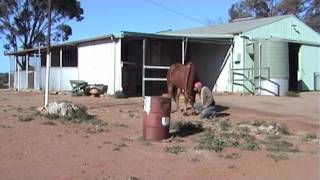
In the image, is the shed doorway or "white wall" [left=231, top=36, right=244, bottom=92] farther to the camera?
the shed doorway

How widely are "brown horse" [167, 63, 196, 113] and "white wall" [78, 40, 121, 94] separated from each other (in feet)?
27.0

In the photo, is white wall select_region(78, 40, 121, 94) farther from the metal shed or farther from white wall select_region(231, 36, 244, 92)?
white wall select_region(231, 36, 244, 92)

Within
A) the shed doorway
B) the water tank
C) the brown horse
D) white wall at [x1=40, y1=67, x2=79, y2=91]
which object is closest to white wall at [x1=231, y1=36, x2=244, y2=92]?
the water tank

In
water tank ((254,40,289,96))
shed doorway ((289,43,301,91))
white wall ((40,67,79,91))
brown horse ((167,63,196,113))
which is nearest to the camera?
brown horse ((167,63,196,113))

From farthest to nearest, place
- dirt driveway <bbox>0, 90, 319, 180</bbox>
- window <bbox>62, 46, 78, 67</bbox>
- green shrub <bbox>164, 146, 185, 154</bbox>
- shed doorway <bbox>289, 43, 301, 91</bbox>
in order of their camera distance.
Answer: window <bbox>62, 46, 78, 67</bbox>, shed doorway <bbox>289, 43, 301, 91</bbox>, green shrub <bbox>164, 146, 185, 154</bbox>, dirt driveway <bbox>0, 90, 319, 180</bbox>

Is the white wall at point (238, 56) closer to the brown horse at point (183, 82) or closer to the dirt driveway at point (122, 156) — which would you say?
the brown horse at point (183, 82)

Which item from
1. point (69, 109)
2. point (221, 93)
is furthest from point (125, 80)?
point (69, 109)

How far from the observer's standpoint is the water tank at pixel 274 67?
1151 inches

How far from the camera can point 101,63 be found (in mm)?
30078

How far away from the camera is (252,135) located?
1472 cm

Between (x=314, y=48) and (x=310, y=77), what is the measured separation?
1717mm

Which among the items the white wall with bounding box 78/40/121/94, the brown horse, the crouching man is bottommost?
the crouching man

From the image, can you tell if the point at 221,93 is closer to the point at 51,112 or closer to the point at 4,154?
the point at 51,112

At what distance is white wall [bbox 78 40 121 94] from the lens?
28469 mm
